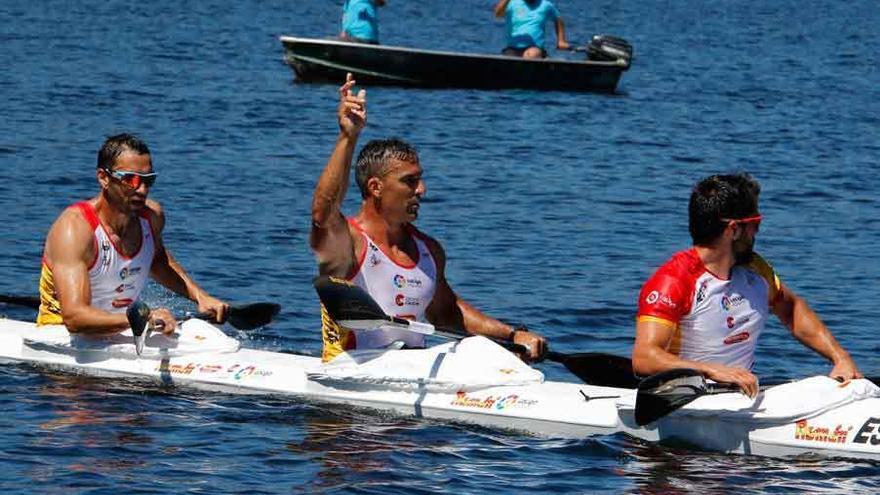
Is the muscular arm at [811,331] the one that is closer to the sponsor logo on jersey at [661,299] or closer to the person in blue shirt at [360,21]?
the sponsor logo on jersey at [661,299]

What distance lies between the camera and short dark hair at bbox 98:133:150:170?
12109 millimetres

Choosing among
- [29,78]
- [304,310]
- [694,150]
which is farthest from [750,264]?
[29,78]

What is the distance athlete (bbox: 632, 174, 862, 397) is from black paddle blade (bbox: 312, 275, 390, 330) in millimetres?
1579

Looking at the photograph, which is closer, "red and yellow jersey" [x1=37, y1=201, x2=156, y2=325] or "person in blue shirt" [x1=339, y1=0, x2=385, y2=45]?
"red and yellow jersey" [x1=37, y1=201, x2=156, y2=325]

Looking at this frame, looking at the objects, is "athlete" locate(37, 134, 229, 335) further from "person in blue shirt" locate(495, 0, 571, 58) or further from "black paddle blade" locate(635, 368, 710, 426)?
"person in blue shirt" locate(495, 0, 571, 58)

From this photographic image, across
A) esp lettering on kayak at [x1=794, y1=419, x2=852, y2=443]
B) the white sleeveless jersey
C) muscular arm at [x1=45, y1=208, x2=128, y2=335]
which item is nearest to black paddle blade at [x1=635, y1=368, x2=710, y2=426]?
esp lettering on kayak at [x1=794, y1=419, x2=852, y2=443]

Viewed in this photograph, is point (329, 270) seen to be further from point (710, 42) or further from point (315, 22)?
point (315, 22)

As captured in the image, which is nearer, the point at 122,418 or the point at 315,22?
the point at 122,418

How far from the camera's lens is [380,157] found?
440 inches

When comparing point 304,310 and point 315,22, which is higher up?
point 315,22

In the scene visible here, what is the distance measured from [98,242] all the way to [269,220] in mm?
7975

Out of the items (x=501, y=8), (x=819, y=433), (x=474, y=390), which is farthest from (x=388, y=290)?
(x=501, y=8)

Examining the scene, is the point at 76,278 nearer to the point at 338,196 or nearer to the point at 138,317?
the point at 138,317

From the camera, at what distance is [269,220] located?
2019 centimetres
